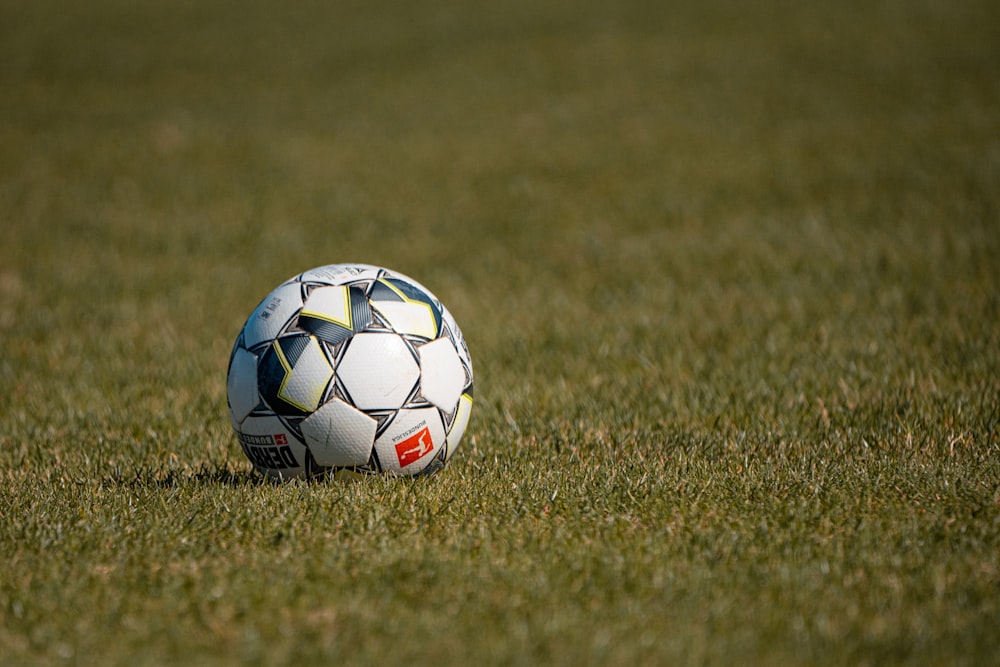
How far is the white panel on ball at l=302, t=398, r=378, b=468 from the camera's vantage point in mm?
5441

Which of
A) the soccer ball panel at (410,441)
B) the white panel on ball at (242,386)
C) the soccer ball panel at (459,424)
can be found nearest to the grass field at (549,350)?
the soccer ball panel at (410,441)

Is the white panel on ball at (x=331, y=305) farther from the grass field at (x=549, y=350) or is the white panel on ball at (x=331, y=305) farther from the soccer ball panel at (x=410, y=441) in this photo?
the grass field at (x=549, y=350)

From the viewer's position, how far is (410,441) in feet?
18.4

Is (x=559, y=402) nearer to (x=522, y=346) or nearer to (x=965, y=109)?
(x=522, y=346)

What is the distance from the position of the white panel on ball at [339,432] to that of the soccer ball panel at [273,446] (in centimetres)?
10

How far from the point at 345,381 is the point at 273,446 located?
1.91 ft

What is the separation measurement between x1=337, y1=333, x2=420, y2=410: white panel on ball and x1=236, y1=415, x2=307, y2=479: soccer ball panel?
441mm

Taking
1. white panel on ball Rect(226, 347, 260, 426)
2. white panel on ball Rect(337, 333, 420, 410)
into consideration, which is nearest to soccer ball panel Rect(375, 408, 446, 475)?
white panel on ball Rect(337, 333, 420, 410)

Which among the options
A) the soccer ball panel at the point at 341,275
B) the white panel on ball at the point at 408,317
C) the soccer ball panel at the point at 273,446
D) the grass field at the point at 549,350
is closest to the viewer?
the grass field at the point at 549,350

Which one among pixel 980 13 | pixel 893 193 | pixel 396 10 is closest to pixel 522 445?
pixel 893 193

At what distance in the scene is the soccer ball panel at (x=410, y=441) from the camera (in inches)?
218

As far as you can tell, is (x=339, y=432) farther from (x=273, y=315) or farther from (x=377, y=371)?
(x=273, y=315)

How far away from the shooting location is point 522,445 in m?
6.75

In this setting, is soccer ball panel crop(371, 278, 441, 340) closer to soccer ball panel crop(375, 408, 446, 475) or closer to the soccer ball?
the soccer ball
